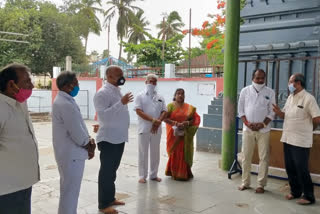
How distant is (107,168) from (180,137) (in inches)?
71.9

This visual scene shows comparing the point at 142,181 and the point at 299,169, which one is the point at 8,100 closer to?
the point at 142,181

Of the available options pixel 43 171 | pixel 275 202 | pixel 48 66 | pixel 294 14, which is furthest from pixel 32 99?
pixel 275 202

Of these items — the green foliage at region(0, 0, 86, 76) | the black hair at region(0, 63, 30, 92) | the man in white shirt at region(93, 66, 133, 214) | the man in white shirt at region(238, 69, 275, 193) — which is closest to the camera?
the black hair at region(0, 63, 30, 92)

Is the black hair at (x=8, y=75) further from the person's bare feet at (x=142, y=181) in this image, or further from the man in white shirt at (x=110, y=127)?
the person's bare feet at (x=142, y=181)

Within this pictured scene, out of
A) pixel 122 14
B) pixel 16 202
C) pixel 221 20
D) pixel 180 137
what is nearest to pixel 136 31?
pixel 122 14

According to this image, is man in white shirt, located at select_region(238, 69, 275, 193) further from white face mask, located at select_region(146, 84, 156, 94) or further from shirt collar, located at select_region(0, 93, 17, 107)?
shirt collar, located at select_region(0, 93, 17, 107)

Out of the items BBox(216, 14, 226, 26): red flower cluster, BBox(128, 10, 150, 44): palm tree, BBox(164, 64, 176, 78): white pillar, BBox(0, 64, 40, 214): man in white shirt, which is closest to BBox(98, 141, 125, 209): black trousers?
BBox(0, 64, 40, 214): man in white shirt

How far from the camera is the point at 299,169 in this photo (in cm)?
414

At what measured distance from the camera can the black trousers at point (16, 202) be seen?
2258 millimetres

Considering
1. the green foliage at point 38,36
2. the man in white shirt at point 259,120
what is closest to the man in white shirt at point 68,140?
the man in white shirt at point 259,120

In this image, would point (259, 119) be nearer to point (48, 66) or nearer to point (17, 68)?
point (17, 68)

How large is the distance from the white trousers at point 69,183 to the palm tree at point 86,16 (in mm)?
26593

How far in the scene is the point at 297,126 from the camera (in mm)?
4145

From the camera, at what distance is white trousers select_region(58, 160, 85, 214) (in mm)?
3033
